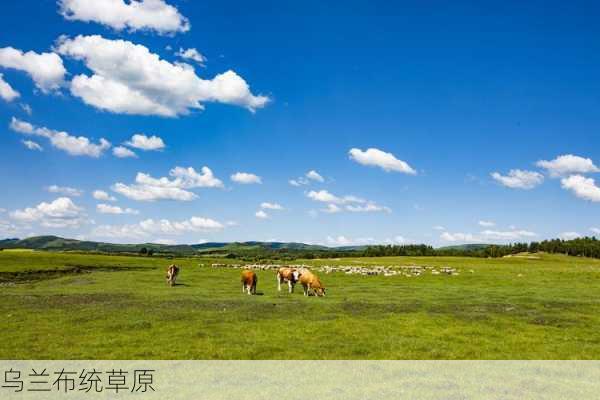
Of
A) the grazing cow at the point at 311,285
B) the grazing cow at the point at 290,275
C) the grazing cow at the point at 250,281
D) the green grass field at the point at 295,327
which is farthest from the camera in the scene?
the grazing cow at the point at 290,275

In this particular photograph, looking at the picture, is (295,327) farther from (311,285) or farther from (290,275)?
(290,275)

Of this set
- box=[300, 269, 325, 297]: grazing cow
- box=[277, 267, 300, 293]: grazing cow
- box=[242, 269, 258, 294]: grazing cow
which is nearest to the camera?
box=[300, 269, 325, 297]: grazing cow

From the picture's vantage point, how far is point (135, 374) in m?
14.6

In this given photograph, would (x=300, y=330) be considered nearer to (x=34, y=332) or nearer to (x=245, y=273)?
(x=34, y=332)

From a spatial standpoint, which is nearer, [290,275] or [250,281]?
[250,281]

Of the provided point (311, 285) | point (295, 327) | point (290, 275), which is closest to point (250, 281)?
point (290, 275)

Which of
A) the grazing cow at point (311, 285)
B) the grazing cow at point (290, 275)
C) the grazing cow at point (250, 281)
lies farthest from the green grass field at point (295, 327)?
the grazing cow at point (290, 275)

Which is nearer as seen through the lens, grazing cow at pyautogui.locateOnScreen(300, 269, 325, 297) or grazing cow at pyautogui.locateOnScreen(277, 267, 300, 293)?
grazing cow at pyautogui.locateOnScreen(300, 269, 325, 297)

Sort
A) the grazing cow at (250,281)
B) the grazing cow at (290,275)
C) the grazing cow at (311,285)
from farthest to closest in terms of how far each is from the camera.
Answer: the grazing cow at (290,275)
the grazing cow at (250,281)
the grazing cow at (311,285)

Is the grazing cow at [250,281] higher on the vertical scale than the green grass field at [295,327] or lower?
higher

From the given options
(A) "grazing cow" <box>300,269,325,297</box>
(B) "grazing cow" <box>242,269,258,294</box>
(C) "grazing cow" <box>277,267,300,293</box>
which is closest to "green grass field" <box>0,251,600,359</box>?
(A) "grazing cow" <box>300,269,325,297</box>

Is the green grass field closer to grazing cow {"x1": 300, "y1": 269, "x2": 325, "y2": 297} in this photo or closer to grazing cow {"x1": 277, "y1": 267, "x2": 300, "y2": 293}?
grazing cow {"x1": 300, "y1": 269, "x2": 325, "y2": 297}

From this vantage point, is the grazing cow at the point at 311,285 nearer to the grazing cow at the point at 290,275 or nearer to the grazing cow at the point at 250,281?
the grazing cow at the point at 290,275

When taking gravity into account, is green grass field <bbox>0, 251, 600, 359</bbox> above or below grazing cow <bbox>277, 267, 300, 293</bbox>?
below
